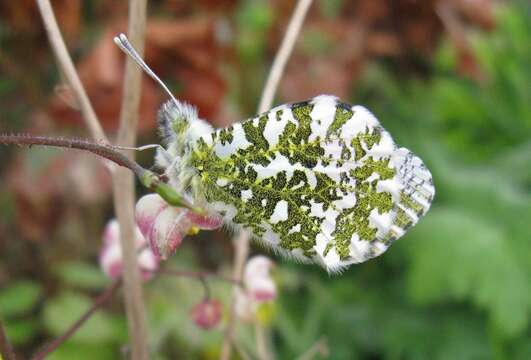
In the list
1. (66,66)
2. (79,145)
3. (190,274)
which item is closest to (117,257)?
(190,274)

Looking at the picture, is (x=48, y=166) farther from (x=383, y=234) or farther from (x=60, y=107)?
(x=383, y=234)

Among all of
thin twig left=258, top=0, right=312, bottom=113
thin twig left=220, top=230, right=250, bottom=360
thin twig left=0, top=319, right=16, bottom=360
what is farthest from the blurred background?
thin twig left=0, top=319, right=16, bottom=360

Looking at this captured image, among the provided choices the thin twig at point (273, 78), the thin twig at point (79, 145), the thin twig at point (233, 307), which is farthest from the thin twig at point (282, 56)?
the thin twig at point (79, 145)

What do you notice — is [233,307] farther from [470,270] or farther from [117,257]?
[470,270]

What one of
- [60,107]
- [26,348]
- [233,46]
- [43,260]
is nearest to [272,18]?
[233,46]

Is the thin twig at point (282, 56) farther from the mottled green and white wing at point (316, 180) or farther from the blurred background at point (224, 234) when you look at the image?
the blurred background at point (224, 234)

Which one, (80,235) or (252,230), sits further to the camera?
(80,235)

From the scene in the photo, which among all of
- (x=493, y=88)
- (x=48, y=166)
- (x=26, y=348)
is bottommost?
(x=26, y=348)

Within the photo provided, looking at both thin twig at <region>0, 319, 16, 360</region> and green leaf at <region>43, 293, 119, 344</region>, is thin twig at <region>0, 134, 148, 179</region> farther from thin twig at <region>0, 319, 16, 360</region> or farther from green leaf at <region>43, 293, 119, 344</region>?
green leaf at <region>43, 293, 119, 344</region>

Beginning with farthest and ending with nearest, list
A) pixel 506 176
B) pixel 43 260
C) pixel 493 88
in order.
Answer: pixel 493 88
pixel 506 176
pixel 43 260
